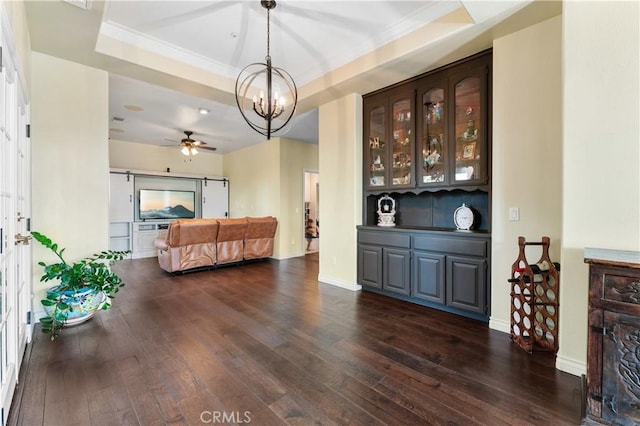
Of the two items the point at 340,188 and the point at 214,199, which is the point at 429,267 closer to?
the point at 340,188

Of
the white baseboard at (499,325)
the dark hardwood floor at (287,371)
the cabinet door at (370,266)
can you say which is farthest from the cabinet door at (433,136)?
the dark hardwood floor at (287,371)

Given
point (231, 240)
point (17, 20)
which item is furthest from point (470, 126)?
point (231, 240)

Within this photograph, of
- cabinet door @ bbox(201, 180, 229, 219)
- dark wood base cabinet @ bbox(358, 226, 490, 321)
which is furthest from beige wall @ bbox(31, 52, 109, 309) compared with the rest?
cabinet door @ bbox(201, 180, 229, 219)

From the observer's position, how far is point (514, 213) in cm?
275

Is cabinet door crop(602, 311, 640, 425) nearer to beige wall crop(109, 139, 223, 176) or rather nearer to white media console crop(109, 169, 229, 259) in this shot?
white media console crop(109, 169, 229, 259)

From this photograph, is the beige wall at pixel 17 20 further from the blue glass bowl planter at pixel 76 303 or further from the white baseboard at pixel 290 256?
the white baseboard at pixel 290 256

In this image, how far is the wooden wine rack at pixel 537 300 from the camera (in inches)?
94.9

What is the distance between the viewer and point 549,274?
2.48 metres

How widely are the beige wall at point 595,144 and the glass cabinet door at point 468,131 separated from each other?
3.52 feet

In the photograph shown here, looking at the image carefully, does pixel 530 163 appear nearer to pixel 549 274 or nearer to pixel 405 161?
pixel 549 274

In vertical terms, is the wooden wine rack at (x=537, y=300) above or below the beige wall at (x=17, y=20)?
below

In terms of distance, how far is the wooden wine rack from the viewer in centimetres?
241

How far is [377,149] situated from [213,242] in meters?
3.54

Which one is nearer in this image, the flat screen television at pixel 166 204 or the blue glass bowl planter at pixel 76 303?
the blue glass bowl planter at pixel 76 303
